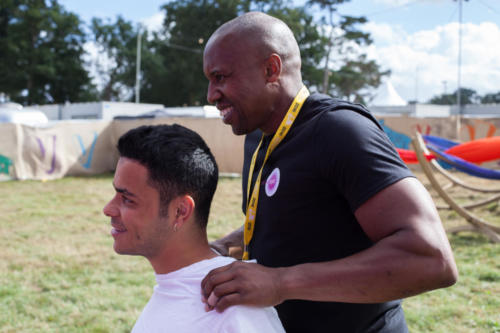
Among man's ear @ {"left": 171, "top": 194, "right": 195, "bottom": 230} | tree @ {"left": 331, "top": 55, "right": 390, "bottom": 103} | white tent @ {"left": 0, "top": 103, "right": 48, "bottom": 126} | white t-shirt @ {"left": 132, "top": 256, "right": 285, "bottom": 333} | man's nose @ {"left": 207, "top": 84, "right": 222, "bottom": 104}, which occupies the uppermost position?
tree @ {"left": 331, "top": 55, "right": 390, "bottom": 103}

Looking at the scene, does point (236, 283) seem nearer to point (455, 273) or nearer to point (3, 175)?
point (455, 273)

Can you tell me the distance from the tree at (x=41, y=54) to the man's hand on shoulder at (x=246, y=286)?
41642 mm

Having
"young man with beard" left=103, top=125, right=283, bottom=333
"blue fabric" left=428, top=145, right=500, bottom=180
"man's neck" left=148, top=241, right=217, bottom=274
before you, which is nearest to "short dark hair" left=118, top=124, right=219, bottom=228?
"young man with beard" left=103, top=125, right=283, bottom=333

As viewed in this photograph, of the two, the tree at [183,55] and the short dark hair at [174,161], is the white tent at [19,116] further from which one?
the tree at [183,55]

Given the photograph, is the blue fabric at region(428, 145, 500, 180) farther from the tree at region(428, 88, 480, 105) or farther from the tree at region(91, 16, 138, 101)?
the tree at region(428, 88, 480, 105)

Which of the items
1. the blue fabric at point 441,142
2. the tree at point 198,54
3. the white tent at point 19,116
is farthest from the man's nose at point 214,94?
the tree at point 198,54

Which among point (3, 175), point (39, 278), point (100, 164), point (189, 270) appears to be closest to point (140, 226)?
point (189, 270)

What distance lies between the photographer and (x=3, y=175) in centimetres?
1430

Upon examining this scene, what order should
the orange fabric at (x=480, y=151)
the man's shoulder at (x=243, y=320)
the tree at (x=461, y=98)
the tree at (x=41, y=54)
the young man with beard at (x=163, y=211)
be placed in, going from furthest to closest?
1. the tree at (x=461, y=98)
2. the tree at (x=41, y=54)
3. the orange fabric at (x=480, y=151)
4. the young man with beard at (x=163, y=211)
5. the man's shoulder at (x=243, y=320)

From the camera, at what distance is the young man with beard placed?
1487mm

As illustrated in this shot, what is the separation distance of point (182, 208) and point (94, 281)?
13.0ft

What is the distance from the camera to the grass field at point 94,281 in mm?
3936

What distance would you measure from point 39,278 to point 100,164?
477 inches

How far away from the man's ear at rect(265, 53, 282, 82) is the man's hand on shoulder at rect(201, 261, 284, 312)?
2.41 ft
